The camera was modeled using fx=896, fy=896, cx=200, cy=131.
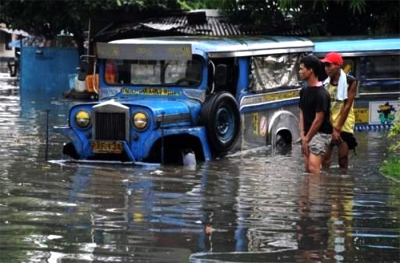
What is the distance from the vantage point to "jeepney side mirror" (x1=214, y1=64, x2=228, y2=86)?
12653mm

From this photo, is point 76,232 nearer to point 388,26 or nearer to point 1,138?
point 1,138

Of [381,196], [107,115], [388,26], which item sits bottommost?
[381,196]

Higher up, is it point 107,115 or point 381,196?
point 107,115

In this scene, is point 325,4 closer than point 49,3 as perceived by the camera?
Yes

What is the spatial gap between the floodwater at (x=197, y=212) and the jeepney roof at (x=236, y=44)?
1.58 meters

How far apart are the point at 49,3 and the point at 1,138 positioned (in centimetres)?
1611

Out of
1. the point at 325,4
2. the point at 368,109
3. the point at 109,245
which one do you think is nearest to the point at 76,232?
the point at 109,245

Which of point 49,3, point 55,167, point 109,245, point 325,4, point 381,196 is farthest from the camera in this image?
point 49,3

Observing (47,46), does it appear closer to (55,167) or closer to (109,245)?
(55,167)

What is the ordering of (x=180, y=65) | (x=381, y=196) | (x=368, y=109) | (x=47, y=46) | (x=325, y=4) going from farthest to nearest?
(x=47, y=46) → (x=325, y=4) → (x=368, y=109) → (x=180, y=65) → (x=381, y=196)

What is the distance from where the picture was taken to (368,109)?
17688 millimetres

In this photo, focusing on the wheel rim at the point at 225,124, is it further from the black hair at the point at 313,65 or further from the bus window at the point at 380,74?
the bus window at the point at 380,74

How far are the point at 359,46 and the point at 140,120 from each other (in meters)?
7.30

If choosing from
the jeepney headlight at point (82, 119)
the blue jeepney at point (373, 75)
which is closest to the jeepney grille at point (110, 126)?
the jeepney headlight at point (82, 119)
